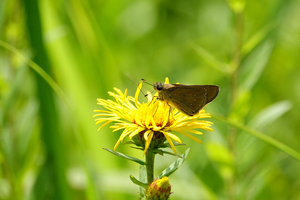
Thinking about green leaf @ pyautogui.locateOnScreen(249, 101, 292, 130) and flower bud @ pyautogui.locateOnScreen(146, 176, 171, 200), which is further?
green leaf @ pyautogui.locateOnScreen(249, 101, 292, 130)

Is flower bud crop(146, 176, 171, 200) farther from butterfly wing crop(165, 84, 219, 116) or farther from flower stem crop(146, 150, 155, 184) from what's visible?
butterfly wing crop(165, 84, 219, 116)

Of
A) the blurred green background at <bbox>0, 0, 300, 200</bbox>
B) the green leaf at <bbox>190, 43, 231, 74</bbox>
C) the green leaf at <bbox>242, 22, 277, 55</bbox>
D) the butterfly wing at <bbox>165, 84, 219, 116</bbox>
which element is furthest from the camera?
the green leaf at <bbox>242, 22, 277, 55</bbox>

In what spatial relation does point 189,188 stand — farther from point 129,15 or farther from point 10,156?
point 129,15

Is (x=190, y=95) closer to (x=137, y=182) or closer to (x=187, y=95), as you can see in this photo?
(x=187, y=95)

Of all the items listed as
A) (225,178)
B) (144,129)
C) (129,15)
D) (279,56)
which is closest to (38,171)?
(144,129)

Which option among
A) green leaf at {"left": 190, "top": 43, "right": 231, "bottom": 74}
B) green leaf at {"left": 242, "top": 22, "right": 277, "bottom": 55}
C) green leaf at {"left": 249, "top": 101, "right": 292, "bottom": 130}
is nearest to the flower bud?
green leaf at {"left": 190, "top": 43, "right": 231, "bottom": 74}

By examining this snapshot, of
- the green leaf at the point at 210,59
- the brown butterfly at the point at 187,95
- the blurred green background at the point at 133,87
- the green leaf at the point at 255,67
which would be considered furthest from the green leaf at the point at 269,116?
the brown butterfly at the point at 187,95

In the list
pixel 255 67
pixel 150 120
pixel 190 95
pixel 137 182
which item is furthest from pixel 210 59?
pixel 137 182
